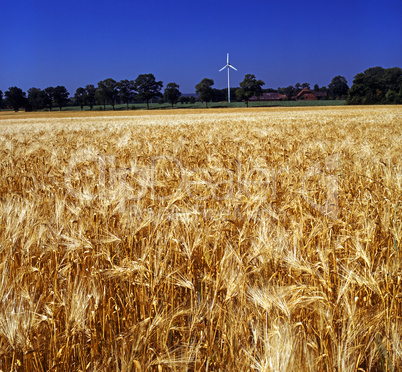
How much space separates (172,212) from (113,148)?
4.39m

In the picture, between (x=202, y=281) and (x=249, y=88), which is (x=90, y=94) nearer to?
(x=249, y=88)

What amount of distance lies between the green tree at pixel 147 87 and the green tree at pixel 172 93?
11.1 feet

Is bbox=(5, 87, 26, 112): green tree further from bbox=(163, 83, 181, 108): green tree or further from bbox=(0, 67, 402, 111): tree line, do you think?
bbox=(163, 83, 181, 108): green tree

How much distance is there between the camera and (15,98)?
327 ft

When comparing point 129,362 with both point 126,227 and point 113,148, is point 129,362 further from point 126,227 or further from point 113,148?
point 113,148

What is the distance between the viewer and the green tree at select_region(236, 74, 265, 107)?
93375mm

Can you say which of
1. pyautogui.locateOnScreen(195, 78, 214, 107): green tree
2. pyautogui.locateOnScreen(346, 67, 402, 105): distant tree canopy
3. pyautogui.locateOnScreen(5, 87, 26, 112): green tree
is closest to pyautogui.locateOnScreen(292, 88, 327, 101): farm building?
pyautogui.locateOnScreen(195, 78, 214, 107): green tree

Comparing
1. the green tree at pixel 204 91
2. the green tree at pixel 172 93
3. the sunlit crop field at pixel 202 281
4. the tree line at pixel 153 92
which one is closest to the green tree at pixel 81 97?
the tree line at pixel 153 92

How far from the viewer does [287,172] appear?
3.72 meters

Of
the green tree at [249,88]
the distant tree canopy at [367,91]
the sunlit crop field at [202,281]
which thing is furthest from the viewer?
the green tree at [249,88]

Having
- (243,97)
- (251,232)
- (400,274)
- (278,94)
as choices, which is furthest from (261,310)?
(278,94)

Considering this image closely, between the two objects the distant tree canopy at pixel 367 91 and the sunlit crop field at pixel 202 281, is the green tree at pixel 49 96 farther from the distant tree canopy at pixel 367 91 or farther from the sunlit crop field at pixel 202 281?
the sunlit crop field at pixel 202 281

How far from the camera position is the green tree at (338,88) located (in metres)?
123

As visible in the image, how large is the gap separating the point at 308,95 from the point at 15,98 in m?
96.9
